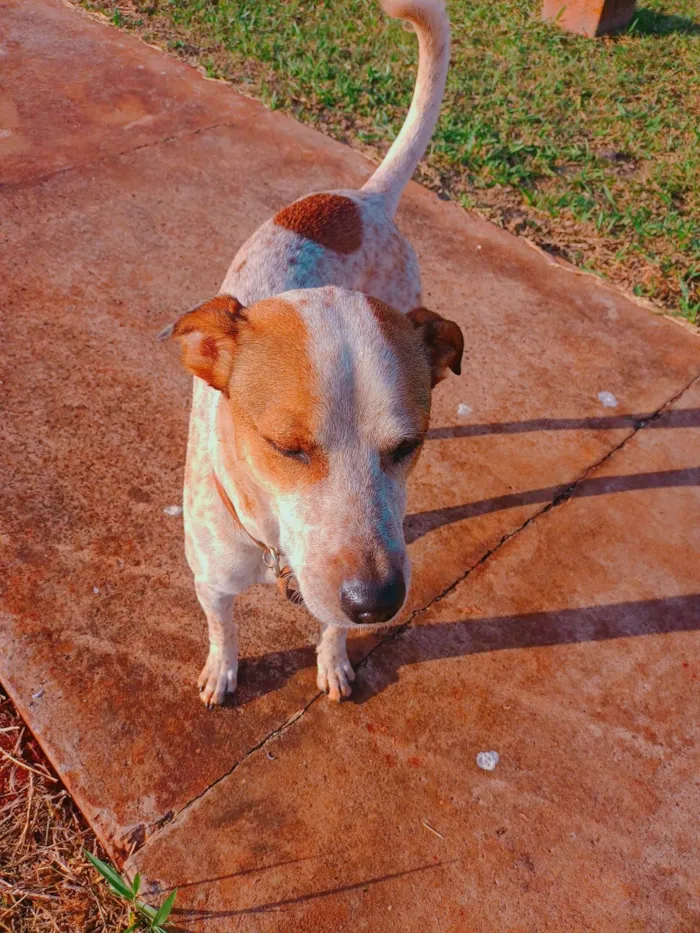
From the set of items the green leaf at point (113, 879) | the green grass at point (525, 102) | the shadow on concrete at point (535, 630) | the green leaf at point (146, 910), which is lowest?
the green leaf at point (146, 910)

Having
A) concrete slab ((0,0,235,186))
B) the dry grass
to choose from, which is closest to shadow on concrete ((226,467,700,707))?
the dry grass

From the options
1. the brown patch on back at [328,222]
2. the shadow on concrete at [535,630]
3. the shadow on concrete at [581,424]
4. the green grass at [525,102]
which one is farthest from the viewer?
the green grass at [525,102]

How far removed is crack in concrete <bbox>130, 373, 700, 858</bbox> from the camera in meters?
2.63

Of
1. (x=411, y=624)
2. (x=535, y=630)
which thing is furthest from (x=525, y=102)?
(x=411, y=624)

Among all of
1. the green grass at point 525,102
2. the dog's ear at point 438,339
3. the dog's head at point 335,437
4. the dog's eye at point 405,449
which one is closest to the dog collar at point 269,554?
the dog's head at point 335,437

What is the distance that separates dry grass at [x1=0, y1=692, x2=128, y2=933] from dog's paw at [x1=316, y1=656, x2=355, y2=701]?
0.97m

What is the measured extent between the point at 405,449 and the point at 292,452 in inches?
13.4

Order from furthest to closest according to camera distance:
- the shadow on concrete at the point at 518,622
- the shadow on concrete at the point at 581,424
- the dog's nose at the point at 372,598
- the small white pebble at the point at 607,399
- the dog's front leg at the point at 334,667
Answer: the small white pebble at the point at 607,399, the shadow on concrete at the point at 581,424, the shadow on concrete at the point at 518,622, the dog's front leg at the point at 334,667, the dog's nose at the point at 372,598

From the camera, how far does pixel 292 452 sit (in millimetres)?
2178

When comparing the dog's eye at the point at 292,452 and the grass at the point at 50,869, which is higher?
the dog's eye at the point at 292,452

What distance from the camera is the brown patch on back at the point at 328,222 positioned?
10.9 feet

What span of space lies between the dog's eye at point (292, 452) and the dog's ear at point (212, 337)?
14.6 inches

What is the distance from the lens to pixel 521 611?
3.38 metres

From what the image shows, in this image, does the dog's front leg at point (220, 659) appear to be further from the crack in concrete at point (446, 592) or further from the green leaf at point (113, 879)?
the green leaf at point (113, 879)
